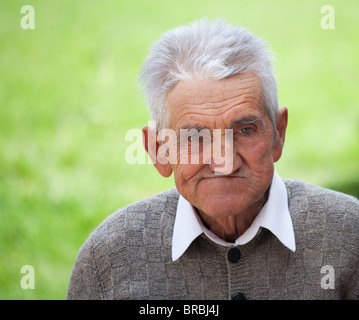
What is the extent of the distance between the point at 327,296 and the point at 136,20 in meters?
4.38

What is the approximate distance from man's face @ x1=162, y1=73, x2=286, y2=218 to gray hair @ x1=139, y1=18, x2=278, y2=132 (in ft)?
0.09

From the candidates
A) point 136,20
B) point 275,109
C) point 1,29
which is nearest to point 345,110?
point 136,20

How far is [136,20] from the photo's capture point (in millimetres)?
5977

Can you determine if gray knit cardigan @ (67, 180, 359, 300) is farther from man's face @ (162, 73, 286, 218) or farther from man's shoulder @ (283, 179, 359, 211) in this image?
man's face @ (162, 73, 286, 218)

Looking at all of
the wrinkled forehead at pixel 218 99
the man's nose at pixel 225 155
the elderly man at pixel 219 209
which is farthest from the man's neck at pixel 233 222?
the wrinkled forehead at pixel 218 99

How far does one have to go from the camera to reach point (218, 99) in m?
1.92

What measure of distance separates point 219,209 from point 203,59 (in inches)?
18.2

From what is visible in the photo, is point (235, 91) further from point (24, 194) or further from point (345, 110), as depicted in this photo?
point (345, 110)

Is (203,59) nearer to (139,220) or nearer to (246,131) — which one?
(246,131)

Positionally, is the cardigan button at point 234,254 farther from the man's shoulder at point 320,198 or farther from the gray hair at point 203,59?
the gray hair at point 203,59

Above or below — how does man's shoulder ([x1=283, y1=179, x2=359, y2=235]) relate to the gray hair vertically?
below

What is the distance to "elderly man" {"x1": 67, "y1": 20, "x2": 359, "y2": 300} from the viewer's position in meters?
1.94

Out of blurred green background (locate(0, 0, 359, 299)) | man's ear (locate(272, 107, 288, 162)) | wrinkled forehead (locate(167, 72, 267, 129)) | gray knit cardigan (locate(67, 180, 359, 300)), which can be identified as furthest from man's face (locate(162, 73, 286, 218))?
blurred green background (locate(0, 0, 359, 299))

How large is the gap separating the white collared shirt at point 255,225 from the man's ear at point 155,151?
16cm
